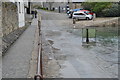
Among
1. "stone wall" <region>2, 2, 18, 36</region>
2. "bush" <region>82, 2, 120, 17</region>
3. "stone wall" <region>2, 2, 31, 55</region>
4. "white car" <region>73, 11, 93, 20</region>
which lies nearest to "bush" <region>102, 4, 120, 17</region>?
"bush" <region>82, 2, 120, 17</region>

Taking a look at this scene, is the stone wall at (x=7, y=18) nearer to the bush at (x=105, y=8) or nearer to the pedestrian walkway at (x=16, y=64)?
the pedestrian walkway at (x=16, y=64)

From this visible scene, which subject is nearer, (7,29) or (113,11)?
(7,29)

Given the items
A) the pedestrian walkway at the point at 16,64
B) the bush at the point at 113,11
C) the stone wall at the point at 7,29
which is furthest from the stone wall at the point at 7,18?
the bush at the point at 113,11

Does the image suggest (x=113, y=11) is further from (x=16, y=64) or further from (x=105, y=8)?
(x=16, y=64)

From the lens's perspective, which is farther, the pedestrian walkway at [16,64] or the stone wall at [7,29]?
the stone wall at [7,29]

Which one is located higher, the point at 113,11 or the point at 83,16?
the point at 113,11

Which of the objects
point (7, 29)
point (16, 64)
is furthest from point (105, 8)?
point (16, 64)

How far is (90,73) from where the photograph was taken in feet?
27.3

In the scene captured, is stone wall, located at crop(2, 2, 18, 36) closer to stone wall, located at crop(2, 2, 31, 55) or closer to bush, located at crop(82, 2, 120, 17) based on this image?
stone wall, located at crop(2, 2, 31, 55)

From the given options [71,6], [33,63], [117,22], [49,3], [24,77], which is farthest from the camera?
[49,3]

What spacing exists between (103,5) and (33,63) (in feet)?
124

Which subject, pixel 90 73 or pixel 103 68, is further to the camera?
pixel 103 68

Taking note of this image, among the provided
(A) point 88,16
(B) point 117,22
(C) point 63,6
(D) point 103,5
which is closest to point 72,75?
(B) point 117,22

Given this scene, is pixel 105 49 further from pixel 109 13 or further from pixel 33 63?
pixel 109 13
